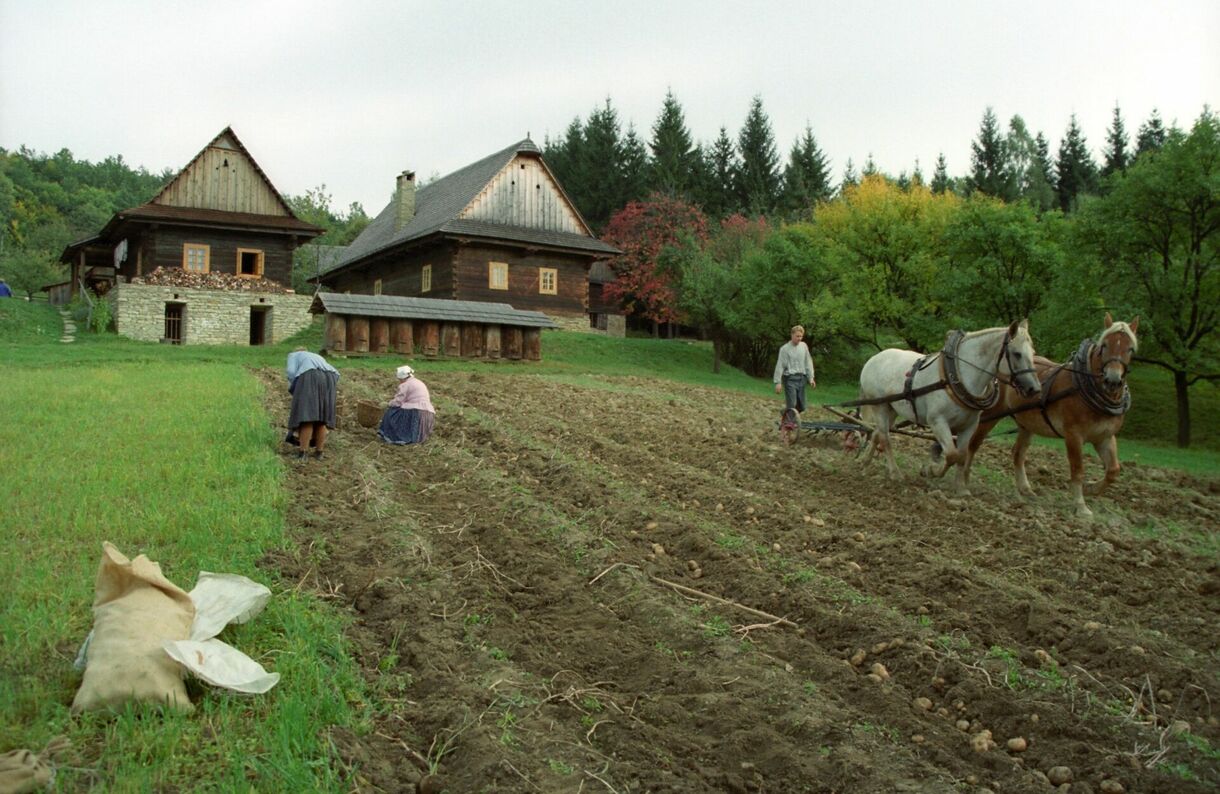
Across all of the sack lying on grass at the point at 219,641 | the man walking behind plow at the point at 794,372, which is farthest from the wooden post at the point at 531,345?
the sack lying on grass at the point at 219,641

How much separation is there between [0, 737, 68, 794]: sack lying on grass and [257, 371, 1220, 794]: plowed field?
3.66 ft

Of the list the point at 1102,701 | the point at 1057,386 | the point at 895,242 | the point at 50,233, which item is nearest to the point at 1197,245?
the point at 895,242

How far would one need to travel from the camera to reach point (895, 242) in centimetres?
3053

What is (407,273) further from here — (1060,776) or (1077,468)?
(1060,776)

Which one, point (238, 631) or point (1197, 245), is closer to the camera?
point (238, 631)

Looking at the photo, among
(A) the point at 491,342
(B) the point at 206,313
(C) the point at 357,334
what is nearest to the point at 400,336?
(C) the point at 357,334

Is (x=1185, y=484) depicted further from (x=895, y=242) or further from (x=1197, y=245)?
(x=895, y=242)

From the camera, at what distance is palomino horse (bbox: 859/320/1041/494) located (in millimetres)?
9648

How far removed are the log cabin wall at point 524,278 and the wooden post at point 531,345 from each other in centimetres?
698

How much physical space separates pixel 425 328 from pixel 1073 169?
148 feet

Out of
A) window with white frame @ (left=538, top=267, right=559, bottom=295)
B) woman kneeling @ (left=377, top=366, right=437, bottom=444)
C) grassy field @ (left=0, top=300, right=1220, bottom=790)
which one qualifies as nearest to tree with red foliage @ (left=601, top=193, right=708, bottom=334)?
window with white frame @ (left=538, top=267, right=559, bottom=295)

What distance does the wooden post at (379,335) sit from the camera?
2553 cm

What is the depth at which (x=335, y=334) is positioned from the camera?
2483cm

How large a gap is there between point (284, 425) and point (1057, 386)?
Result: 9.88m
